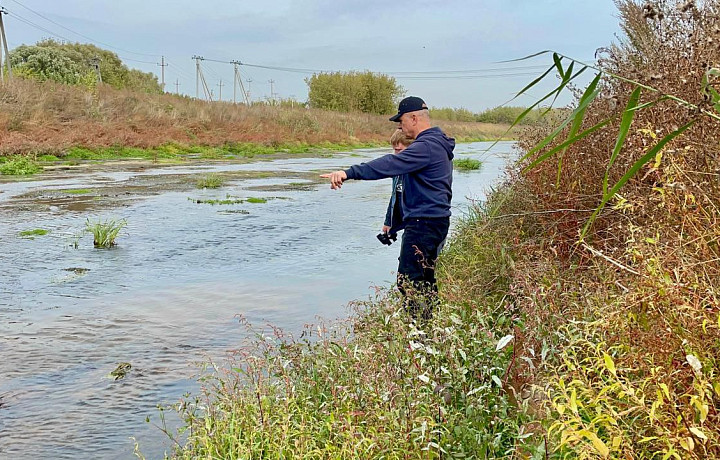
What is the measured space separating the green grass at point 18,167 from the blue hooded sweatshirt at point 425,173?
19.9m

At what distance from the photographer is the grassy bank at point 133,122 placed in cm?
2975

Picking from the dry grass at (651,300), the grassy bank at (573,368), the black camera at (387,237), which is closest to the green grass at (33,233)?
the black camera at (387,237)

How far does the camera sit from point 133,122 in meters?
37.0

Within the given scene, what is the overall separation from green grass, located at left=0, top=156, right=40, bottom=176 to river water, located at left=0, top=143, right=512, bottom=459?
267 inches

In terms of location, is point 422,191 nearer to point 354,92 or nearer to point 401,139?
point 401,139

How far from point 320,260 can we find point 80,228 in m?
4.81

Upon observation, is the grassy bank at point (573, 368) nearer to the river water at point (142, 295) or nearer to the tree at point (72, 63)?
the river water at point (142, 295)

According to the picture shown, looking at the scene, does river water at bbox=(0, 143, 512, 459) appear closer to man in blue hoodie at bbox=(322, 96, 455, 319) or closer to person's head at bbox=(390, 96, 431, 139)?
man in blue hoodie at bbox=(322, 96, 455, 319)

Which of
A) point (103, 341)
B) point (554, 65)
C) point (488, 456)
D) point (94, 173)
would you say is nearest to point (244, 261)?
point (103, 341)

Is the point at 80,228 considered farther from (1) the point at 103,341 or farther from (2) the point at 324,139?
(2) the point at 324,139

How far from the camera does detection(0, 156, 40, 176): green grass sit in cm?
2275

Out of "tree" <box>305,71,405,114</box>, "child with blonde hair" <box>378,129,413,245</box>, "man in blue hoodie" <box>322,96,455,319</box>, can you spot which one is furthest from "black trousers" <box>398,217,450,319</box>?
"tree" <box>305,71,405,114</box>

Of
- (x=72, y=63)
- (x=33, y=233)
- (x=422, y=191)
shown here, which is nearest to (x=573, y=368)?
(x=422, y=191)

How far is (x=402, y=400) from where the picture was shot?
3.53m
